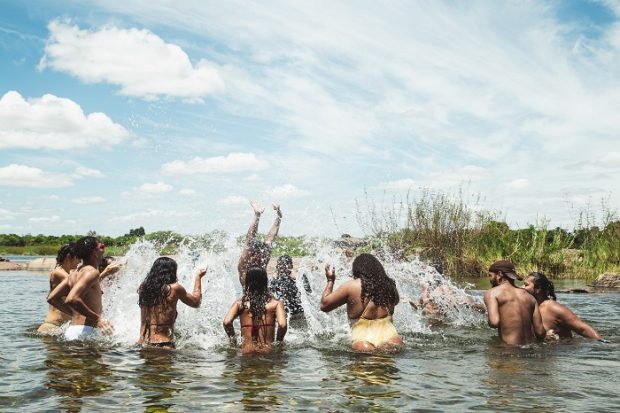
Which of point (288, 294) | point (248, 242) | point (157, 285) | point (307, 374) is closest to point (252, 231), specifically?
point (248, 242)

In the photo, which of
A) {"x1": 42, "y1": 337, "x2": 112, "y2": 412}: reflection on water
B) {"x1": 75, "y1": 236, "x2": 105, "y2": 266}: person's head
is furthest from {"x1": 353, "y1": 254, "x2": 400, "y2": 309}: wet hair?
{"x1": 75, "y1": 236, "x2": 105, "y2": 266}: person's head

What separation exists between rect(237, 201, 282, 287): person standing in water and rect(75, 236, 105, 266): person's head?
2.16 meters

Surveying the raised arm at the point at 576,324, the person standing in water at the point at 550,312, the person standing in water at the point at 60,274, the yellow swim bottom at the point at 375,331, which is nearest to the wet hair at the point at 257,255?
the yellow swim bottom at the point at 375,331

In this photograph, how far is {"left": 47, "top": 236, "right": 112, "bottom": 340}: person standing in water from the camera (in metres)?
8.27

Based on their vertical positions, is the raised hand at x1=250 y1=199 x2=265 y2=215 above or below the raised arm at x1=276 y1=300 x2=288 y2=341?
above

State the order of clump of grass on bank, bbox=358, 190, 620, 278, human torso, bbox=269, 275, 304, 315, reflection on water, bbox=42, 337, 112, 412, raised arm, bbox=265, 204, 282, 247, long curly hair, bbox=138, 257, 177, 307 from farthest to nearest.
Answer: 1. clump of grass on bank, bbox=358, 190, 620, 278
2. human torso, bbox=269, 275, 304, 315
3. raised arm, bbox=265, 204, 282, 247
4. long curly hair, bbox=138, 257, 177, 307
5. reflection on water, bbox=42, 337, 112, 412

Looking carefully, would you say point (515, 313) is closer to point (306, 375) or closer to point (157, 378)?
point (306, 375)

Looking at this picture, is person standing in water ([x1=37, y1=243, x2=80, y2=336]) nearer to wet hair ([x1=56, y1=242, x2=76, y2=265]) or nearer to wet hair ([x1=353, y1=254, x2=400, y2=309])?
wet hair ([x1=56, y1=242, x2=76, y2=265])

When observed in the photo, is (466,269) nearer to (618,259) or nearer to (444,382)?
(618,259)

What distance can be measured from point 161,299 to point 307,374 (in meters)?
2.26

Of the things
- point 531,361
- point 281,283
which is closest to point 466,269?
point 281,283

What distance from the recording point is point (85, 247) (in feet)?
28.0

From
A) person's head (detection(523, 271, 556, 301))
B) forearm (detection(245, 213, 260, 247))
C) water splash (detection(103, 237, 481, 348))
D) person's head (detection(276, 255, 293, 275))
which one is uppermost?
forearm (detection(245, 213, 260, 247))

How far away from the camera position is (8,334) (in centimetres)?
1080
